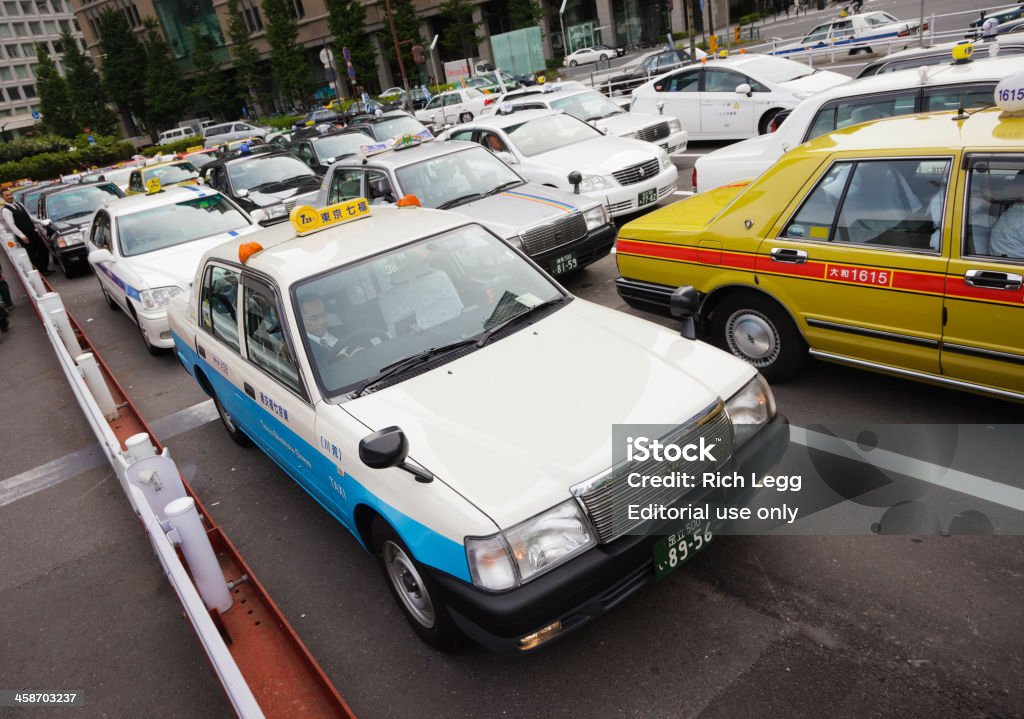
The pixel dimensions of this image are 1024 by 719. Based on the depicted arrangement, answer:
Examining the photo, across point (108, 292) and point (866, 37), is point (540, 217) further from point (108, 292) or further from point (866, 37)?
point (866, 37)

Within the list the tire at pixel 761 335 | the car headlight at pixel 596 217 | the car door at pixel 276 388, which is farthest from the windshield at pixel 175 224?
the tire at pixel 761 335

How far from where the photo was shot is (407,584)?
3.32 metres

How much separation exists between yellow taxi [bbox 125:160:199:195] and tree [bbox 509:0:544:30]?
129ft

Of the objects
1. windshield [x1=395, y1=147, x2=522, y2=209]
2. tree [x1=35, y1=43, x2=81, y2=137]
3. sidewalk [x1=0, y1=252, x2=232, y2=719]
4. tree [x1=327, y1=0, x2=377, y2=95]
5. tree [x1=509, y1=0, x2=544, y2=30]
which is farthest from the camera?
tree [x1=35, y1=43, x2=81, y2=137]

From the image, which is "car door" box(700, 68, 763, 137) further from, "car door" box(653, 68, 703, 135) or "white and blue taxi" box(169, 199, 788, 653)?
"white and blue taxi" box(169, 199, 788, 653)

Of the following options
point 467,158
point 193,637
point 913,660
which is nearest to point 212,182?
point 467,158

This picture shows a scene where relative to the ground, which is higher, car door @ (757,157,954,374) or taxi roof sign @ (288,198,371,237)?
taxi roof sign @ (288,198,371,237)

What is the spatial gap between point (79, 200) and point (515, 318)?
14535 millimetres

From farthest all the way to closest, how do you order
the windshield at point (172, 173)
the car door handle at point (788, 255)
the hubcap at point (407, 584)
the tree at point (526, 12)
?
the tree at point (526, 12) → the windshield at point (172, 173) → the car door handle at point (788, 255) → the hubcap at point (407, 584)

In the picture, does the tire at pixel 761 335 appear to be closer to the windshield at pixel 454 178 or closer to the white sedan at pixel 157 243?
the windshield at pixel 454 178

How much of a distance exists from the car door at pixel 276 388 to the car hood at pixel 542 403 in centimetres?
48

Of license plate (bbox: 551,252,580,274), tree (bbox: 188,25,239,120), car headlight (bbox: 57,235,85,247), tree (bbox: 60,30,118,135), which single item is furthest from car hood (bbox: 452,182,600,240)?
tree (bbox: 60,30,118,135)

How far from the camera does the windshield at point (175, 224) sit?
889 cm

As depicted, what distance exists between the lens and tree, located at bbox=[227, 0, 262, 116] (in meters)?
59.7
